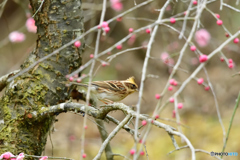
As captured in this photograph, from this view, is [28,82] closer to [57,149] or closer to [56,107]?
[56,107]

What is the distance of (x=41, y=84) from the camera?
136 inches

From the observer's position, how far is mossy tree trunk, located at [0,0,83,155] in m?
3.35

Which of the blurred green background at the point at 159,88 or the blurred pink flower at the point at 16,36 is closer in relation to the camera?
the blurred green background at the point at 159,88

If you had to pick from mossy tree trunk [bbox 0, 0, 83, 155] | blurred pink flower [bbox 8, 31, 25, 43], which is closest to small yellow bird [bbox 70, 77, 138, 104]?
mossy tree trunk [bbox 0, 0, 83, 155]

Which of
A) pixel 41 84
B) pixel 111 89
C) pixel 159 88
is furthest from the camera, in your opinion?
pixel 159 88

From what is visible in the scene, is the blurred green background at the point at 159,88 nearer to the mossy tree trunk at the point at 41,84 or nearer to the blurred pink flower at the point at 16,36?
the blurred pink flower at the point at 16,36

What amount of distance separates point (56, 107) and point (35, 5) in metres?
1.03

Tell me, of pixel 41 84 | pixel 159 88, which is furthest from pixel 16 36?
pixel 41 84

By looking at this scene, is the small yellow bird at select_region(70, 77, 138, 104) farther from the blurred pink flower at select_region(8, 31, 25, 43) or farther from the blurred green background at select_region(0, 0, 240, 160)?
the blurred pink flower at select_region(8, 31, 25, 43)

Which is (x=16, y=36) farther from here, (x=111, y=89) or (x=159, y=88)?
(x=111, y=89)

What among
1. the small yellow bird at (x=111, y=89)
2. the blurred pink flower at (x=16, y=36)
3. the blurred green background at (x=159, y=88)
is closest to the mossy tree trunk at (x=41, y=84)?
the small yellow bird at (x=111, y=89)

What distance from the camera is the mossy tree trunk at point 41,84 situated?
335 centimetres

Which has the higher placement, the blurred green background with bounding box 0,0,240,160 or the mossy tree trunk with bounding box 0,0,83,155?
the blurred green background with bounding box 0,0,240,160

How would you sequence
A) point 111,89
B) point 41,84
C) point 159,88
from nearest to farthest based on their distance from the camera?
point 41,84 < point 111,89 < point 159,88
